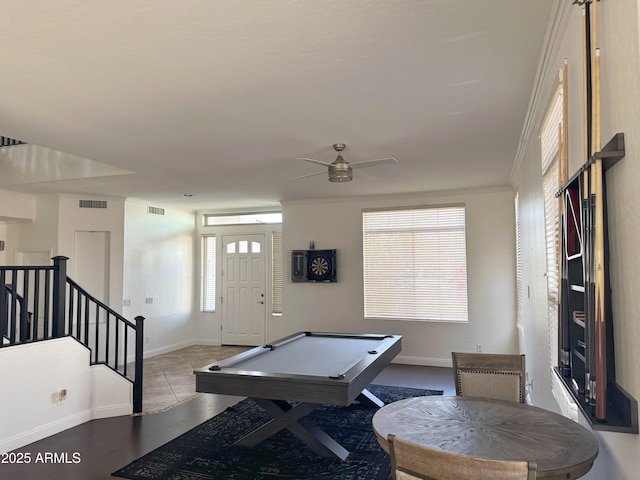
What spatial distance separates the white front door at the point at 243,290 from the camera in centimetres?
843

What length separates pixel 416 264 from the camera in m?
6.91

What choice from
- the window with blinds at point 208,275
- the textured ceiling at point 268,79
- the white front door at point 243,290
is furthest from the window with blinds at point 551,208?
the window with blinds at point 208,275

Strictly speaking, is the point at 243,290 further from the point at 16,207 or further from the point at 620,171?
the point at 620,171

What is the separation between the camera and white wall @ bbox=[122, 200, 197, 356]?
724cm

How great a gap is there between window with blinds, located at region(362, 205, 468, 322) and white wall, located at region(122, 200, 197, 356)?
368 cm

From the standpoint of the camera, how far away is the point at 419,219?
22.7 ft

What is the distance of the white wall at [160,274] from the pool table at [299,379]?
3.76 meters

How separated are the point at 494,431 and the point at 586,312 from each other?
0.83 metres

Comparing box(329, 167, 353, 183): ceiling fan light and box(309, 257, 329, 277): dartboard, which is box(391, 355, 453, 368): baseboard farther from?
box(329, 167, 353, 183): ceiling fan light

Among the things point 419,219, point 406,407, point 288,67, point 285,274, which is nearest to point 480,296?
point 419,219

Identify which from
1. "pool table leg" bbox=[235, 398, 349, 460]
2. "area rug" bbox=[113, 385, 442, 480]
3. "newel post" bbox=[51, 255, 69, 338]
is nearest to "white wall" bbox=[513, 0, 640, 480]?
"area rug" bbox=[113, 385, 442, 480]

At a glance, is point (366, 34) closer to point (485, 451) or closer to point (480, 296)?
point (485, 451)

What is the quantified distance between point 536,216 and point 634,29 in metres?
2.37

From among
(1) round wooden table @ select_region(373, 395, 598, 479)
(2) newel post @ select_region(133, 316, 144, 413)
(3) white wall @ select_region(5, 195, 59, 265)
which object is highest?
(3) white wall @ select_region(5, 195, 59, 265)
